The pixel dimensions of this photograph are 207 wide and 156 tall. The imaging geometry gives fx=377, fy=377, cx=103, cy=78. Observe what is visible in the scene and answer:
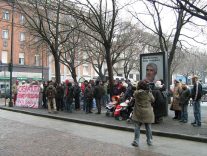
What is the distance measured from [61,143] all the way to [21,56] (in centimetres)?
5434

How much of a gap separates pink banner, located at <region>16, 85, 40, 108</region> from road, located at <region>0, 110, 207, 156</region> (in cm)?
1089

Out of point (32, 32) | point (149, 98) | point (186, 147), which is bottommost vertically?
point (186, 147)

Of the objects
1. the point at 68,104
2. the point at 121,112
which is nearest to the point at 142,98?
the point at 121,112

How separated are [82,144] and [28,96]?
15.7 meters

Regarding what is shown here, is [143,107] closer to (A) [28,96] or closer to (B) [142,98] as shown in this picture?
(B) [142,98]

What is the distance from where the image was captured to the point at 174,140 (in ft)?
38.7

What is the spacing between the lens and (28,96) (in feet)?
84.5

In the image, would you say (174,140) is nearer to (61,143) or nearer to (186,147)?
(186,147)

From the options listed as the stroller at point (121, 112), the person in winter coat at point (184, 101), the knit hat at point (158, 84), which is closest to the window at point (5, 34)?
the stroller at point (121, 112)

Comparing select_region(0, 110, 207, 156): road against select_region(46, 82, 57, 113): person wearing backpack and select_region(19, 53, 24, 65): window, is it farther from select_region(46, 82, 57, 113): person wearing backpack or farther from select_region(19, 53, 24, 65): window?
select_region(19, 53, 24, 65): window

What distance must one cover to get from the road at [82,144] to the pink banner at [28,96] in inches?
429

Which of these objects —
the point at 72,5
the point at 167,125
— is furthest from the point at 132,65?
the point at 167,125

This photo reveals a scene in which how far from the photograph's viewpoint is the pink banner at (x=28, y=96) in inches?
985

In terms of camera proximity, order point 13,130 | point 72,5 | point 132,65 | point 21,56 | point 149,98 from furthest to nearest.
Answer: point 21,56 → point 132,65 → point 72,5 → point 13,130 → point 149,98
